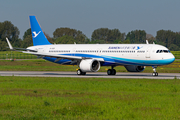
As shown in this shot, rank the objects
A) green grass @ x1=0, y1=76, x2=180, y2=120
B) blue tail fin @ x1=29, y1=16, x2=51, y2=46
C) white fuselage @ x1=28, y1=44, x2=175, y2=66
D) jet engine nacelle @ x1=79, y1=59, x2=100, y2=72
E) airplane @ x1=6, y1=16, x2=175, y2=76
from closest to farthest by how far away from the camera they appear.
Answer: green grass @ x1=0, y1=76, x2=180, y2=120 < white fuselage @ x1=28, y1=44, x2=175, y2=66 < airplane @ x1=6, y1=16, x2=175, y2=76 < jet engine nacelle @ x1=79, y1=59, x2=100, y2=72 < blue tail fin @ x1=29, y1=16, x2=51, y2=46

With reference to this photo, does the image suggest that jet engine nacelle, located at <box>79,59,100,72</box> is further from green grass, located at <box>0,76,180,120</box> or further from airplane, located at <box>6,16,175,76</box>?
green grass, located at <box>0,76,180,120</box>

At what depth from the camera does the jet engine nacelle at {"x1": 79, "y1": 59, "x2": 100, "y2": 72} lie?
39300mm

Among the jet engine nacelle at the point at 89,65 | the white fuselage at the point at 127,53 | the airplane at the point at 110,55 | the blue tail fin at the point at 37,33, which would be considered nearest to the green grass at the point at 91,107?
the white fuselage at the point at 127,53

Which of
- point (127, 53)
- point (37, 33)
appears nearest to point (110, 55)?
point (127, 53)

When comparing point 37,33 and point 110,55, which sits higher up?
point 37,33

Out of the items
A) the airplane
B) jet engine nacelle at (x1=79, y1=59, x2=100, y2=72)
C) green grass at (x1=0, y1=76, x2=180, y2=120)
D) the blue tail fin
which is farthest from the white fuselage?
green grass at (x1=0, y1=76, x2=180, y2=120)

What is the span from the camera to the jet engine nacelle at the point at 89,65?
129 ft

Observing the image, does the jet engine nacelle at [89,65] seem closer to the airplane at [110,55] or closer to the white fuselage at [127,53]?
the airplane at [110,55]

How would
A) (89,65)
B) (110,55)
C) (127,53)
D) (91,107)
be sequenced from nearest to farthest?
(91,107)
(89,65)
(127,53)
(110,55)

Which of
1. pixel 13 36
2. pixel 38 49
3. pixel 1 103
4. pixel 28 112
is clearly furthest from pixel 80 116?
pixel 13 36

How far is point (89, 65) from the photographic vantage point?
129 feet

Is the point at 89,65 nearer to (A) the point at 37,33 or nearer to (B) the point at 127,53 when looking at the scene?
(B) the point at 127,53

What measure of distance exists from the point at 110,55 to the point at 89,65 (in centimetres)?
329

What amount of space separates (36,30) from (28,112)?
35.2 m
